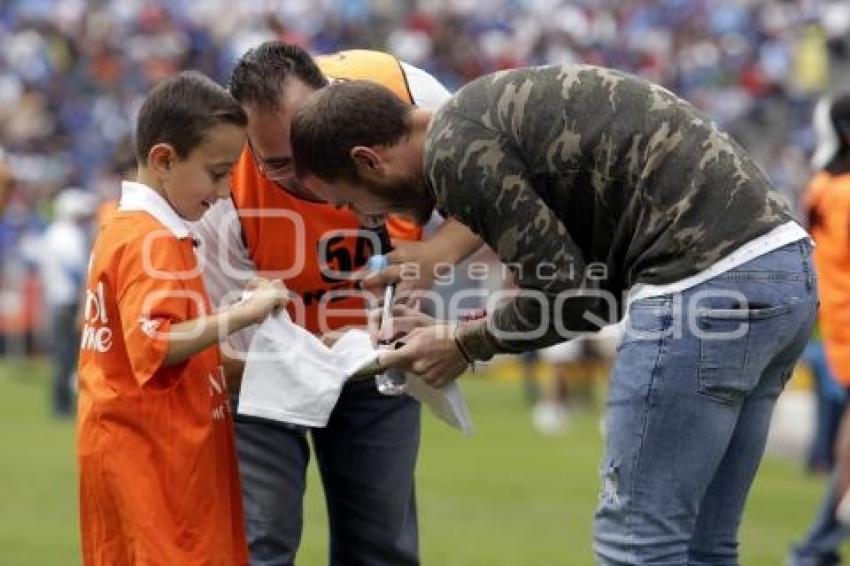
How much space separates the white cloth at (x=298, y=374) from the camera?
5469 millimetres

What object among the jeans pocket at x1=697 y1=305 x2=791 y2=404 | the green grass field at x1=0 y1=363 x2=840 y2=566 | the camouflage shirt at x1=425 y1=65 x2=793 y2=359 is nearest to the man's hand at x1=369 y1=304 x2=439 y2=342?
the camouflage shirt at x1=425 y1=65 x2=793 y2=359

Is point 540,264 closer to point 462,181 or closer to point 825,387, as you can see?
point 462,181

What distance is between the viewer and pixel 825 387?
1313 cm

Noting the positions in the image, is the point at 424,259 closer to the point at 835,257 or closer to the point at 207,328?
the point at 207,328

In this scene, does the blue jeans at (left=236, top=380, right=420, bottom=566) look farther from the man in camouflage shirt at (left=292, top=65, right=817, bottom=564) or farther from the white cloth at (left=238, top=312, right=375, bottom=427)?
the man in camouflage shirt at (left=292, top=65, right=817, bottom=564)

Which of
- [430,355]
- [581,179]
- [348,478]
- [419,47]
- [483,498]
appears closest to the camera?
[581,179]

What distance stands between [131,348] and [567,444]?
10876mm

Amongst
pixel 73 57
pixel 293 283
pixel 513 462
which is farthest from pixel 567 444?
pixel 73 57

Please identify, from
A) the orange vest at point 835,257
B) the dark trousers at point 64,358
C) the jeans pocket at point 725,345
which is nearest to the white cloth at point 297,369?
the jeans pocket at point 725,345

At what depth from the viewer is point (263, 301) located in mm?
5289

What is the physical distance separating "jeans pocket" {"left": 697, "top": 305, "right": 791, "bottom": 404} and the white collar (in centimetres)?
161

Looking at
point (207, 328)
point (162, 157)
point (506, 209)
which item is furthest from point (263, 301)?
point (506, 209)

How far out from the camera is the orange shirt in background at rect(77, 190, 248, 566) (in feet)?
17.2

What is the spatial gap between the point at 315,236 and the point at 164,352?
94 cm
